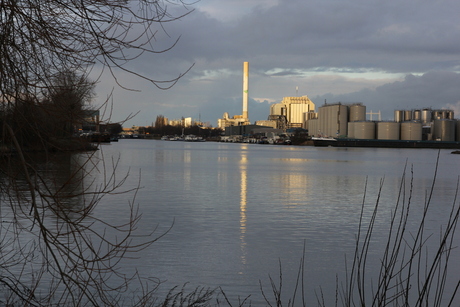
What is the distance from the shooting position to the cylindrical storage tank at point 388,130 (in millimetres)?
145125

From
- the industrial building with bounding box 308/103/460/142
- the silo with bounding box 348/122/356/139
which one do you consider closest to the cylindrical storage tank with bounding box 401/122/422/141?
the industrial building with bounding box 308/103/460/142

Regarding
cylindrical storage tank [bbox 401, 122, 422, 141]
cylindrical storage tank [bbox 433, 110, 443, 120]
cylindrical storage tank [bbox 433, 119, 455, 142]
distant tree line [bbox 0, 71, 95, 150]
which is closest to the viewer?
distant tree line [bbox 0, 71, 95, 150]

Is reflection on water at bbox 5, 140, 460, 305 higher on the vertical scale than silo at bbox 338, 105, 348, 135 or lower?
lower

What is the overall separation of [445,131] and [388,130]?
56.3 ft

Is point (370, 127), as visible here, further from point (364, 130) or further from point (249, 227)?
point (249, 227)

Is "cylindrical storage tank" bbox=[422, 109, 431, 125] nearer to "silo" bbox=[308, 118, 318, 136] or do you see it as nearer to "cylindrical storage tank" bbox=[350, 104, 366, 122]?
"cylindrical storage tank" bbox=[350, 104, 366, 122]

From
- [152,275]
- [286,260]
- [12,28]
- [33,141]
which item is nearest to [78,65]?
[12,28]

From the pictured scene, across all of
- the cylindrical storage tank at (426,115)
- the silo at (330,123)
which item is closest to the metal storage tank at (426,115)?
the cylindrical storage tank at (426,115)

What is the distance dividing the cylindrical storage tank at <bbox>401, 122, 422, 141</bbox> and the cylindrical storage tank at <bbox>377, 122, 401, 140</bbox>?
6.53 ft

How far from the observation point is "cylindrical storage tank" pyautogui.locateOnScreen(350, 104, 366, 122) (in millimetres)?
152875

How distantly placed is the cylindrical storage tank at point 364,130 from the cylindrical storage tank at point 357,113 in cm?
621

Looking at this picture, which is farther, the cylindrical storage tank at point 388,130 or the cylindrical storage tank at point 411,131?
the cylindrical storage tank at point 411,131

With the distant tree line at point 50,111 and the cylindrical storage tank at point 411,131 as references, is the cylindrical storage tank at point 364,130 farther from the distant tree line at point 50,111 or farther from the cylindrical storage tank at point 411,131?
the distant tree line at point 50,111

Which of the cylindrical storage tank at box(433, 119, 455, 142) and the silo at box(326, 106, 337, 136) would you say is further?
the silo at box(326, 106, 337, 136)
